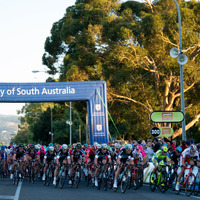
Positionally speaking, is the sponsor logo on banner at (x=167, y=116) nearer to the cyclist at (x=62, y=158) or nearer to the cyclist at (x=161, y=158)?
the cyclist at (x=62, y=158)

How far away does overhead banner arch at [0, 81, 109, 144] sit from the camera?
3381cm

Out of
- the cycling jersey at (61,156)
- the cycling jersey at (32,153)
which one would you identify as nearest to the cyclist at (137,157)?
the cycling jersey at (61,156)

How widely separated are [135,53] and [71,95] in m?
5.22

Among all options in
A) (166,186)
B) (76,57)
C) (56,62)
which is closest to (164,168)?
(166,186)

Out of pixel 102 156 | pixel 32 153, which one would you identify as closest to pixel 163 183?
pixel 102 156

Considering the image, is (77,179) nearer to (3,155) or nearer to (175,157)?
(175,157)

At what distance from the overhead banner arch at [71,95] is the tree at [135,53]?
253 cm

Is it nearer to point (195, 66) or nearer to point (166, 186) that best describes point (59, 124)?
point (195, 66)

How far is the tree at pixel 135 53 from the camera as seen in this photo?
34562mm

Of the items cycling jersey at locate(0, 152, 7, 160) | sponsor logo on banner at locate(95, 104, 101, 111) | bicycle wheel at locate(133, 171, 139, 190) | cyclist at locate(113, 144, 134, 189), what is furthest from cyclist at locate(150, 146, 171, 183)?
sponsor logo on banner at locate(95, 104, 101, 111)

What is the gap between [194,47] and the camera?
117 ft

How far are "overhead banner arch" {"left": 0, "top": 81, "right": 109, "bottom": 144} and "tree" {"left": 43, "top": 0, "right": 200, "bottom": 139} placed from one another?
253cm

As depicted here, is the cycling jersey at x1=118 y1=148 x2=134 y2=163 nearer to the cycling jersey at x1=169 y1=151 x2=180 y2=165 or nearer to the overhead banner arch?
the cycling jersey at x1=169 y1=151 x2=180 y2=165

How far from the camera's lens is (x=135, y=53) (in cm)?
3472
